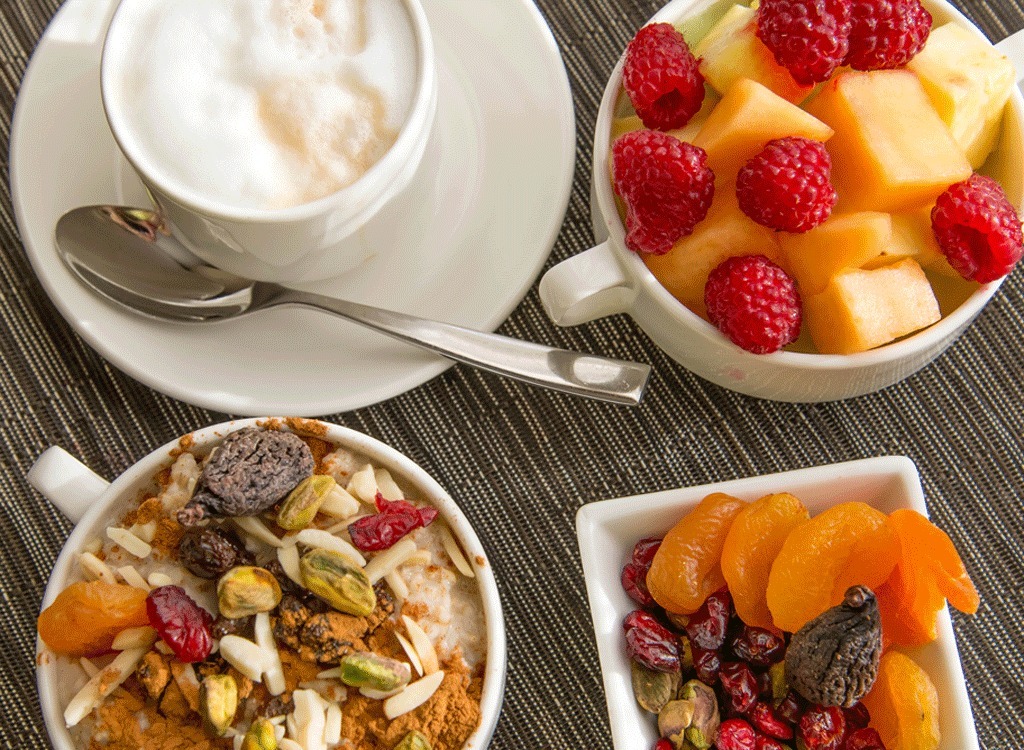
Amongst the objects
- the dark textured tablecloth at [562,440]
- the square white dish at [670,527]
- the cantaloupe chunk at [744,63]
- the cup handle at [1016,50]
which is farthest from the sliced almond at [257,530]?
the cup handle at [1016,50]

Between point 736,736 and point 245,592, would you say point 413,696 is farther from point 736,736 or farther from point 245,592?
point 736,736

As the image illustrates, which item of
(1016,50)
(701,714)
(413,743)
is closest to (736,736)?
(701,714)

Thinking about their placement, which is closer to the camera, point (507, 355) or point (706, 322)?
point (706, 322)

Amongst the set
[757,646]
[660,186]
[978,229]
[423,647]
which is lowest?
[757,646]

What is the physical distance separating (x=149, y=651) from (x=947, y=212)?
2.83 feet

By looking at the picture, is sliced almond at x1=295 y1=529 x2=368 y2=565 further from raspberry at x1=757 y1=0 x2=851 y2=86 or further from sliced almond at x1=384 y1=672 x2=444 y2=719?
raspberry at x1=757 y1=0 x2=851 y2=86

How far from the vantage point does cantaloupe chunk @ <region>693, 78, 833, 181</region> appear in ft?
3.05

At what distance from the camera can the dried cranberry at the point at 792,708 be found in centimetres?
102

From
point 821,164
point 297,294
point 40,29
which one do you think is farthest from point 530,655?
point 40,29

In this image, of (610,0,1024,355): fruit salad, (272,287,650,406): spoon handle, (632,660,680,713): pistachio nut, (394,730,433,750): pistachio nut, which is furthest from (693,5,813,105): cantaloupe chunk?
(394,730,433,750): pistachio nut

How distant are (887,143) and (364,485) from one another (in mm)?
604

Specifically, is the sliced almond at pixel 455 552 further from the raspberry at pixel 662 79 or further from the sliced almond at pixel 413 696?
the raspberry at pixel 662 79

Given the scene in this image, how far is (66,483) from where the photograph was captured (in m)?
1.06

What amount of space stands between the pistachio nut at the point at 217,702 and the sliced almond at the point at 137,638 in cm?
7
